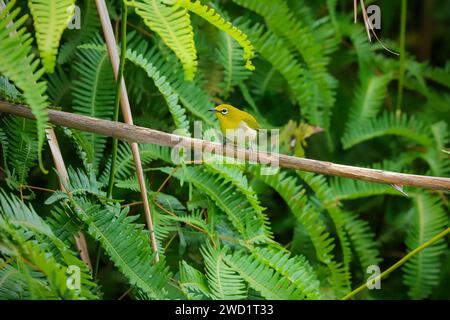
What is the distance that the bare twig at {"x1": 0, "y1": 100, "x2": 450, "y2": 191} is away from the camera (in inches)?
59.4

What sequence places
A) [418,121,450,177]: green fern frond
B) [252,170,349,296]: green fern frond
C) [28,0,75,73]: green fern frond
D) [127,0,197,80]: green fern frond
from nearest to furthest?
[28,0,75,73]: green fern frond < [127,0,197,80]: green fern frond < [252,170,349,296]: green fern frond < [418,121,450,177]: green fern frond

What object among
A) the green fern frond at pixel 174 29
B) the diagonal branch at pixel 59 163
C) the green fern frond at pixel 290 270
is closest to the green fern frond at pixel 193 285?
the green fern frond at pixel 290 270

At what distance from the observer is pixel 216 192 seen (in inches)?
78.3

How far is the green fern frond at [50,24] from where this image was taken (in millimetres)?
1180

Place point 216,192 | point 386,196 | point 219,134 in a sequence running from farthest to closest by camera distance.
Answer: point 386,196 < point 219,134 < point 216,192

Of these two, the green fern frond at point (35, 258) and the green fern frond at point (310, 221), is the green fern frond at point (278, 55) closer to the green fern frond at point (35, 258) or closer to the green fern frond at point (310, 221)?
the green fern frond at point (310, 221)

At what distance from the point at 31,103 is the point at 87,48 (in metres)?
0.92

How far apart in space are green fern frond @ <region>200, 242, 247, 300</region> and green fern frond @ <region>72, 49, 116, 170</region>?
1.76 feet

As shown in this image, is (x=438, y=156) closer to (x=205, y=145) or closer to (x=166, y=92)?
(x=166, y=92)

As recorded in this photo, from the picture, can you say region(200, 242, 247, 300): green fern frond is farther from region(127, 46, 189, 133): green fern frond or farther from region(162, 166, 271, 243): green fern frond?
region(127, 46, 189, 133): green fern frond

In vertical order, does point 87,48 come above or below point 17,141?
above

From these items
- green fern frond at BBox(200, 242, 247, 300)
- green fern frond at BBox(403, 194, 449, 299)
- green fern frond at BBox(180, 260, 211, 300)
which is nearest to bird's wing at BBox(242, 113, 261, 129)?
green fern frond at BBox(200, 242, 247, 300)

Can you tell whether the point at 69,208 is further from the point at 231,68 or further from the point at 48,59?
the point at 231,68
